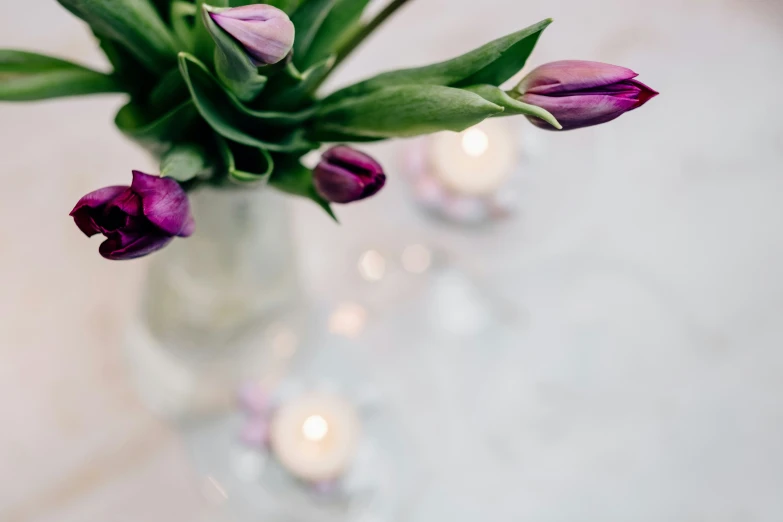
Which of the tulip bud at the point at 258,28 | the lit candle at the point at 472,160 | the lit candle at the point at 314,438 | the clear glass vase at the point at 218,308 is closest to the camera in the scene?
the tulip bud at the point at 258,28

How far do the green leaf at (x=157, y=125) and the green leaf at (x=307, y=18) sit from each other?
0.05m

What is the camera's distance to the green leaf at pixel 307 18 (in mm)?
277

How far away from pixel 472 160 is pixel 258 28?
15.9 inches

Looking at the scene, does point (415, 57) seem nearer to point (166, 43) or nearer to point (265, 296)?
point (265, 296)

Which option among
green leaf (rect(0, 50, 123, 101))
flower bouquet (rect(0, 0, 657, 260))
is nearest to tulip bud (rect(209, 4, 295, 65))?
flower bouquet (rect(0, 0, 657, 260))

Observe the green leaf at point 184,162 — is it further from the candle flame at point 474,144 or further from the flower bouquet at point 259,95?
the candle flame at point 474,144

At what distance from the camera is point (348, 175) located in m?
0.27

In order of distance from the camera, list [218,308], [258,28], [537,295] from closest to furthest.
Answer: [258,28] < [218,308] < [537,295]

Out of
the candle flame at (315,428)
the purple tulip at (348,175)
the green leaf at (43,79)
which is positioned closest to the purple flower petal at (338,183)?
the purple tulip at (348,175)

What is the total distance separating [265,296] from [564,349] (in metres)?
0.25

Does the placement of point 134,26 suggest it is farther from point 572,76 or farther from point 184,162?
point 572,76

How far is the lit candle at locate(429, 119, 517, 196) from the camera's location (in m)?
0.61

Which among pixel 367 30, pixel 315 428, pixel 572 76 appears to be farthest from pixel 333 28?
pixel 315 428

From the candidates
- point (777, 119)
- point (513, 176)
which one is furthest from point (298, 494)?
point (777, 119)
